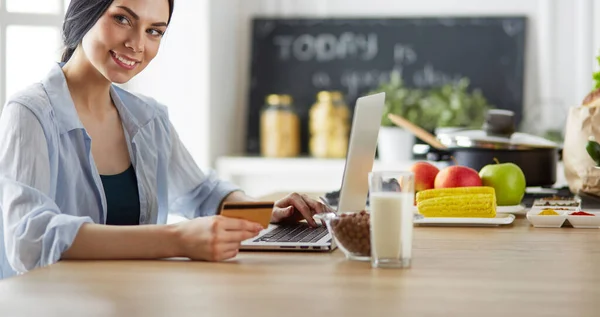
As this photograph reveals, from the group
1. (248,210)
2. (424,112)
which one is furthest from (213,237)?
(424,112)

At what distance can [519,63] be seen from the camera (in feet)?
14.0

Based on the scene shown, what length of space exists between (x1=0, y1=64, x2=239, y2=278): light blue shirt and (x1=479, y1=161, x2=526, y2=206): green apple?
0.64 m

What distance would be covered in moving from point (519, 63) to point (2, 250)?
2.94m

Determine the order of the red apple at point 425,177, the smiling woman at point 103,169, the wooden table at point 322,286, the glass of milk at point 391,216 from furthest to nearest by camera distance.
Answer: the red apple at point 425,177 → the smiling woman at point 103,169 → the glass of milk at point 391,216 → the wooden table at point 322,286

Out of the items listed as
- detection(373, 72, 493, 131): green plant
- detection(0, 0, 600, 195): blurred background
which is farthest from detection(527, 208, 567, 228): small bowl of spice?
detection(373, 72, 493, 131): green plant

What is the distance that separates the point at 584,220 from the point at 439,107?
221cm

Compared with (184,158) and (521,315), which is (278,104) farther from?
(521,315)

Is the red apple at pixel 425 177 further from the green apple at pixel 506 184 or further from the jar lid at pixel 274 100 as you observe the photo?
the jar lid at pixel 274 100

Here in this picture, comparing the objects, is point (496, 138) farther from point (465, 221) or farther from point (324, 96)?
point (324, 96)

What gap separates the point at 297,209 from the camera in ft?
6.33

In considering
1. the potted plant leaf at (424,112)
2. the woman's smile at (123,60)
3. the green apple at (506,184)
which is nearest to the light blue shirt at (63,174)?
the woman's smile at (123,60)

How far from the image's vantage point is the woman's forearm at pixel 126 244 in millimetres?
1496

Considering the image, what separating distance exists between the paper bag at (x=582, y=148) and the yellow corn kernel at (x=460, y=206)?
1.39 feet

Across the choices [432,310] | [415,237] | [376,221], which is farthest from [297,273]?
[415,237]
